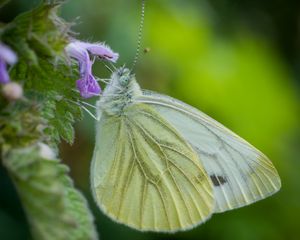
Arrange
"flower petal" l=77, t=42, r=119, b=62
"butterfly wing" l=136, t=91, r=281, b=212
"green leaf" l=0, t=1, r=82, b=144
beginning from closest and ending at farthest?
1. "green leaf" l=0, t=1, r=82, b=144
2. "flower petal" l=77, t=42, r=119, b=62
3. "butterfly wing" l=136, t=91, r=281, b=212

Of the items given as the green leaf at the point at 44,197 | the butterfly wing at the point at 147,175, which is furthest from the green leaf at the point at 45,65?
the butterfly wing at the point at 147,175

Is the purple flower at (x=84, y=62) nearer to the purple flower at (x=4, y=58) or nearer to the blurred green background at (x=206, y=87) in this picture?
the purple flower at (x=4, y=58)

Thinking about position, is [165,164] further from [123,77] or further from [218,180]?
[123,77]

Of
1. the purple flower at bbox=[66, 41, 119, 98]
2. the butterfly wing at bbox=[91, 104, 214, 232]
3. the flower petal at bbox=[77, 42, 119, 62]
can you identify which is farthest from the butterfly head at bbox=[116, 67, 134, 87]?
the purple flower at bbox=[66, 41, 119, 98]

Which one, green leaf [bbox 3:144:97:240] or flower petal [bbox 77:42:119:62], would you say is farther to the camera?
flower petal [bbox 77:42:119:62]

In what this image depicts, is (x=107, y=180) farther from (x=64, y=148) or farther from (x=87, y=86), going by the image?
(x=64, y=148)

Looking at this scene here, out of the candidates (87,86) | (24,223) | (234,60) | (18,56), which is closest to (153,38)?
(234,60)

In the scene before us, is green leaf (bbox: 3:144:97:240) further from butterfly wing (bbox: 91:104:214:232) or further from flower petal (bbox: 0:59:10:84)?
butterfly wing (bbox: 91:104:214:232)
